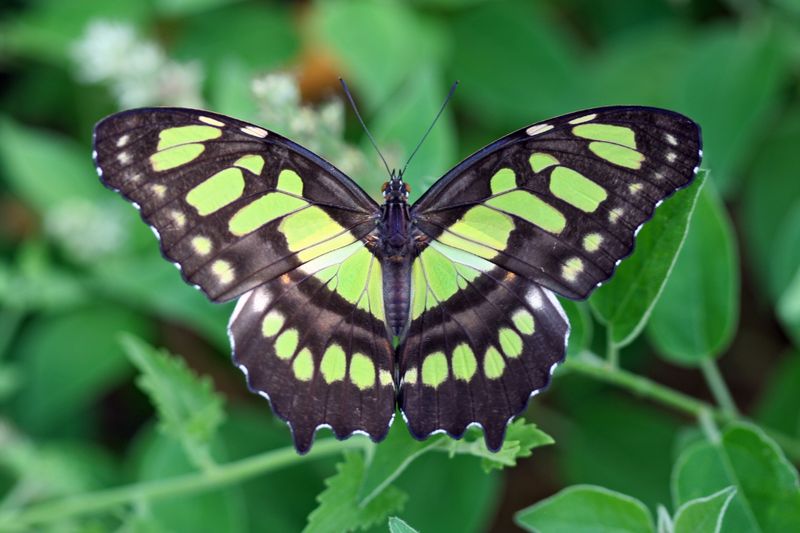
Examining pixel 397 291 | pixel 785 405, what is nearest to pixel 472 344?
pixel 397 291

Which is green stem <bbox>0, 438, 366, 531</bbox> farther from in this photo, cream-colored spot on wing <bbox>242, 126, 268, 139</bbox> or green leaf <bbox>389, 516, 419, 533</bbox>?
cream-colored spot on wing <bbox>242, 126, 268, 139</bbox>

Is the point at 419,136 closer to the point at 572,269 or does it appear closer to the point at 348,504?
the point at 572,269

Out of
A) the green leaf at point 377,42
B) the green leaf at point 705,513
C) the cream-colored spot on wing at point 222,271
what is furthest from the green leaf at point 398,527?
the green leaf at point 377,42

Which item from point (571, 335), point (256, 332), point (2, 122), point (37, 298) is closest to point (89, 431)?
point (37, 298)

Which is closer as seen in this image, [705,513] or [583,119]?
[705,513]

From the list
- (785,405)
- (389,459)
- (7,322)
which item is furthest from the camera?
(7,322)

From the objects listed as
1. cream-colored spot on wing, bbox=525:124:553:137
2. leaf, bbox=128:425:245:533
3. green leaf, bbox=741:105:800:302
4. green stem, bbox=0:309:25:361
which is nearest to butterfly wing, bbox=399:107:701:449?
cream-colored spot on wing, bbox=525:124:553:137

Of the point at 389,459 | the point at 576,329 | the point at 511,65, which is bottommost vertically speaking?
the point at 389,459
